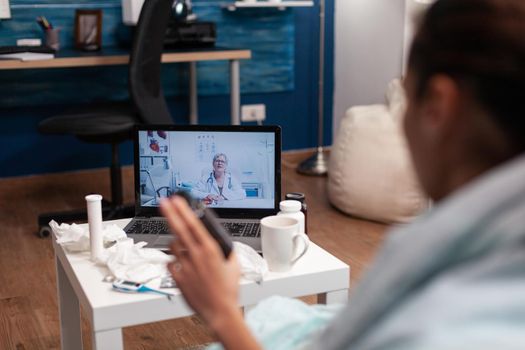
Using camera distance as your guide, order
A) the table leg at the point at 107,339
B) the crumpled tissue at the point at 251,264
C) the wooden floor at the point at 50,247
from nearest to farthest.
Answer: the table leg at the point at 107,339 < the crumpled tissue at the point at 251,264 < the wooden floor at the point at 50,247

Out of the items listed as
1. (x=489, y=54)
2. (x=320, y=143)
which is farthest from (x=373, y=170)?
(x=489, y=54)

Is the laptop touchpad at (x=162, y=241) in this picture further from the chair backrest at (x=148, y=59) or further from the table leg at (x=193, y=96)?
the table leg at (x=193, y=96)

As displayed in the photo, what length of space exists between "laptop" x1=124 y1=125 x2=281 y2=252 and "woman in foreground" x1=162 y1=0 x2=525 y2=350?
1.08m

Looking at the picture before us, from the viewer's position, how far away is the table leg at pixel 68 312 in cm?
189

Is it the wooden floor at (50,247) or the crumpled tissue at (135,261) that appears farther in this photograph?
the wooden floor at (50,247)

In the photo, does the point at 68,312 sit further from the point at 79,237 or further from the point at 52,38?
the point at 52,38

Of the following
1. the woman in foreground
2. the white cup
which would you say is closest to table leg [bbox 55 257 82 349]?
the white cup

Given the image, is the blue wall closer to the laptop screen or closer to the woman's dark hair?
the laptop screen

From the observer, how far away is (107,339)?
141 cm

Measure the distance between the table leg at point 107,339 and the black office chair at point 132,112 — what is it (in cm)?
184

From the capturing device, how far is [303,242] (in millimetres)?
1585

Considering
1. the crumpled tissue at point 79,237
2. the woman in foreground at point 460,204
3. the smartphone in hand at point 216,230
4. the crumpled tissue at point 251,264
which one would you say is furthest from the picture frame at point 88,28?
the woman in foreground at point 460,204

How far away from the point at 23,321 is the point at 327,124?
278 cm

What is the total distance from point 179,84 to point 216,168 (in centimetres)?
258
